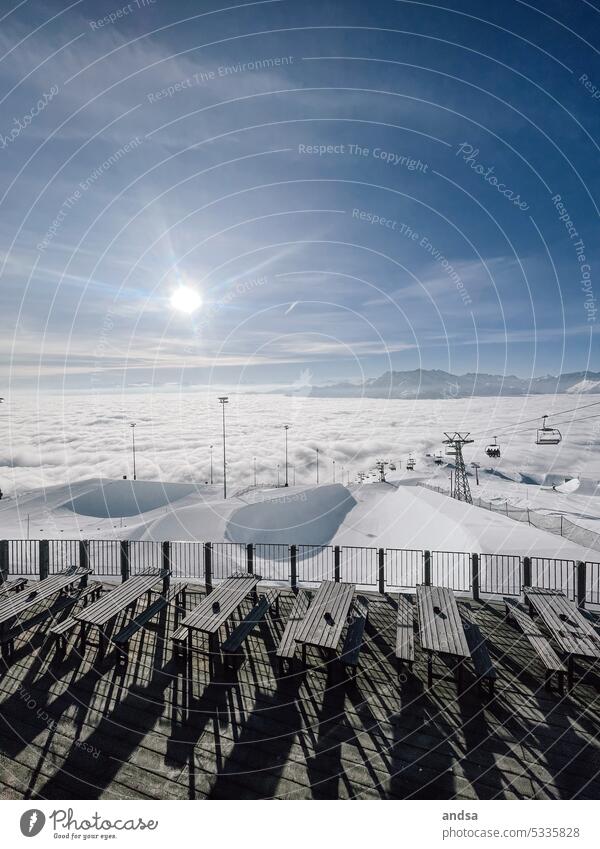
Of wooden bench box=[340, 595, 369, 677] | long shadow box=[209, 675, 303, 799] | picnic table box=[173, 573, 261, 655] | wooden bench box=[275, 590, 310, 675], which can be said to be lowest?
long shadow box=[209, 675, 303, 799]

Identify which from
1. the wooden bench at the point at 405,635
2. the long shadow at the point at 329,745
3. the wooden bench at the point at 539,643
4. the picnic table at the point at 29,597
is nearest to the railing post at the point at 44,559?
the picnic table at the point at 29,597

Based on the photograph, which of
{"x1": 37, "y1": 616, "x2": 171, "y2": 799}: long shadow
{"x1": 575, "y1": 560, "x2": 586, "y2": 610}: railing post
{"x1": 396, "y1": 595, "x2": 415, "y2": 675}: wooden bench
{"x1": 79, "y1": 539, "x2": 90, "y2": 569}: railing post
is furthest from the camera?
{"x1": 79, "y1": 539, "x2": 90, "y2": 569}: railing post

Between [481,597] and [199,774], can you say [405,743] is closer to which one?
[199,774]

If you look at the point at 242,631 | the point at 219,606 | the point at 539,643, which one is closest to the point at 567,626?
the point at 539,643

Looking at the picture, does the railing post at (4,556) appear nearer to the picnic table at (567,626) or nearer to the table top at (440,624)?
the table top at (440,624)

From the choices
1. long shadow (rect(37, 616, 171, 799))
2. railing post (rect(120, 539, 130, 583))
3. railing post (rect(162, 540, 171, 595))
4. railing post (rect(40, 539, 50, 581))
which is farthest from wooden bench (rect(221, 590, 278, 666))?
railing post (rect(40, 539, 50, 581))

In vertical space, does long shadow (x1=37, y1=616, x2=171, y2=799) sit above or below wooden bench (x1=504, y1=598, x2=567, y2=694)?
below

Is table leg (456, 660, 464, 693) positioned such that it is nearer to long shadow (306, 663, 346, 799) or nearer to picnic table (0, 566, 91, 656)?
long shadow (306, 663, 346, 799)
